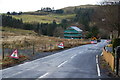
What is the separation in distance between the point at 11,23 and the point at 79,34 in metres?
39.4

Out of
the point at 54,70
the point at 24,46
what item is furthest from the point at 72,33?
the point at 54,70

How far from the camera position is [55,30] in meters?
111

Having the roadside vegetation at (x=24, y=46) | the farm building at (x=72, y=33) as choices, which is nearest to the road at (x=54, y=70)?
the roadside vegetation at (x=24, y=46)

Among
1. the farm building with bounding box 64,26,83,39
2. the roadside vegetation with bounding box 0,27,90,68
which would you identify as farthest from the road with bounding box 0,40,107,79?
the farm building with bounding box 64,26,83,39

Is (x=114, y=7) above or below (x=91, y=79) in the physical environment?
above

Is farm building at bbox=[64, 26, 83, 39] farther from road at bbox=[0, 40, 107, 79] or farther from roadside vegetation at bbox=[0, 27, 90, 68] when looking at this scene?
road at bbox=[0, 40, 107, 79]

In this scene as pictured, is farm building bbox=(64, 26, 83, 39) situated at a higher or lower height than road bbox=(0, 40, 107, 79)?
lower

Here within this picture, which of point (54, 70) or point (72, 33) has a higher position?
point (54, 70)

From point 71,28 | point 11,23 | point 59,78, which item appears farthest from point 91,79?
point 71,28

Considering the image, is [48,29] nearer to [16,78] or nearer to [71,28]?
[71,28]

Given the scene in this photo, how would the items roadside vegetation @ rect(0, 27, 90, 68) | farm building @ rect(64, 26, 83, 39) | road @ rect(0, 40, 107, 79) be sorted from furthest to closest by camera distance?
1. farm building @ rect(64, 26, 83, 39)
2. roadside vegetation @ rect(0, 27, 90, 68)
3. road @ rect(0, 40, 107, 79)

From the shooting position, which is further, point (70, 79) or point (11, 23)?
point (11, 23)

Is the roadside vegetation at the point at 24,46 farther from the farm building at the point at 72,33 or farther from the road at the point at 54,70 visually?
the farm building at the point at 72,33

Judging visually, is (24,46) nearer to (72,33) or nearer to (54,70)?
(54,70)
